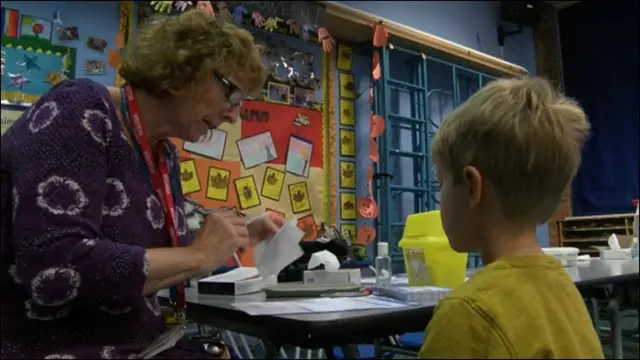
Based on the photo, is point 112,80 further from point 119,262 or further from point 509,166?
point 509,166

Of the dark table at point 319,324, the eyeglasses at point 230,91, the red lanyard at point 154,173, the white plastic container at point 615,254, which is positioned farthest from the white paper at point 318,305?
the white plastic container at point 615,254

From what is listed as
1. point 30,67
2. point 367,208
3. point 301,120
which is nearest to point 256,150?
point 301,120

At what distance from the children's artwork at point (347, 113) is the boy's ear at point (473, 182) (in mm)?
2598

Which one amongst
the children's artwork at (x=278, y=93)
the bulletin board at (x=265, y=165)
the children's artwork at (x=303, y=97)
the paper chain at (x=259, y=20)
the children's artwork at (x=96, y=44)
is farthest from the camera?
the children's artwork at (x=303, y=97)

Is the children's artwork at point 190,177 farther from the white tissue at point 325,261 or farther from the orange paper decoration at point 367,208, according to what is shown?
the white tissue at point 325,261

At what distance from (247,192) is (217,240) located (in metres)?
1.98

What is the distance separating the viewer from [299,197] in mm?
3055

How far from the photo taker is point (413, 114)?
358cm

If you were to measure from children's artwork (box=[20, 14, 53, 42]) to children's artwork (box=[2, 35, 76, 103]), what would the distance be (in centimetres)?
2

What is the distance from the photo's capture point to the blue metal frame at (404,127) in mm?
3283

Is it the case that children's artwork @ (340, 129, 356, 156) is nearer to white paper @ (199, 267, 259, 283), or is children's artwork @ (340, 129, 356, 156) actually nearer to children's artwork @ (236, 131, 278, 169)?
children's artwork @ (236, 131, 278, 169)

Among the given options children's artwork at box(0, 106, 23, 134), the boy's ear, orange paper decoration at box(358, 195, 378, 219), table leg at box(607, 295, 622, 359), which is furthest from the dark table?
orange paper decoration at box(358, 195, 378, 219)

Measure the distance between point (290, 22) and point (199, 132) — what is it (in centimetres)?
206

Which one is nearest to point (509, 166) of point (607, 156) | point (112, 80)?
point (112, 80)
